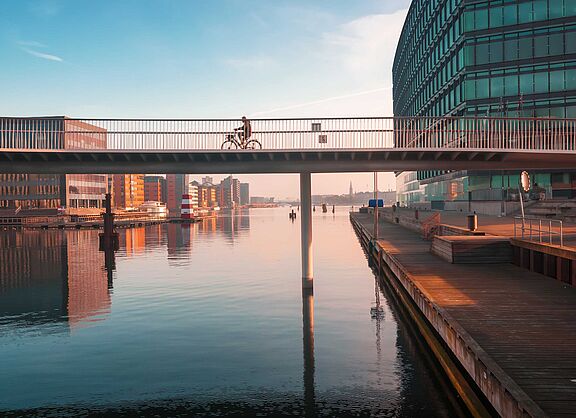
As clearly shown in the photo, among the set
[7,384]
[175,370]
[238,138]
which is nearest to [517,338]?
[175,370]

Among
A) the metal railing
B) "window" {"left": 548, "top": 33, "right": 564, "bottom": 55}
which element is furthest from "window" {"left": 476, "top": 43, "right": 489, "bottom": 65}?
the metal railing

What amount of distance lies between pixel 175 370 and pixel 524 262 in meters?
18.0

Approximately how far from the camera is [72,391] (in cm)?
1692

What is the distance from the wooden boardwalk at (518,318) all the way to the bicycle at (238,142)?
33.6 feet

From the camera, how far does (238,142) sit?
28703 millimetres

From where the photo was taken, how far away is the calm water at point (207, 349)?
1580 cm

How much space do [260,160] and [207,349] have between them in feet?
37.9

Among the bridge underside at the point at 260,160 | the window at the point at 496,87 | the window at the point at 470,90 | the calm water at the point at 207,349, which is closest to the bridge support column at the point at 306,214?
the bridge underside at the point at 260,160

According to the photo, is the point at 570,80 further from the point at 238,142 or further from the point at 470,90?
the point at 238,142

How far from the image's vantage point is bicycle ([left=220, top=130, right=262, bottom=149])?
28.6 meters

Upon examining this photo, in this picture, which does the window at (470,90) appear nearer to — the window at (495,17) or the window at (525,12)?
the window at (495,17)

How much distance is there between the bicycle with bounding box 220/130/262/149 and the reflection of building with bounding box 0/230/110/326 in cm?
1159

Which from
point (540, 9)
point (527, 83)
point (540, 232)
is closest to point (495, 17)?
point (540, 9)

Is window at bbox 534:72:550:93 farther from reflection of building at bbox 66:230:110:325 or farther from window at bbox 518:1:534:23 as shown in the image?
reflection of building at bbox 66:230:110:325
